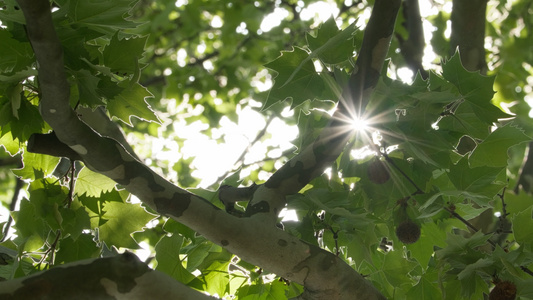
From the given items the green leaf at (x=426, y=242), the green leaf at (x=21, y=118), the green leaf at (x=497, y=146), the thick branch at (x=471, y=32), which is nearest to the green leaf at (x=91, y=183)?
the green leaf at (x=21, y=118)

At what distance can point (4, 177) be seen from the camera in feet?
22.4

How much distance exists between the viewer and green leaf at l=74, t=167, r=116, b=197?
1.66m

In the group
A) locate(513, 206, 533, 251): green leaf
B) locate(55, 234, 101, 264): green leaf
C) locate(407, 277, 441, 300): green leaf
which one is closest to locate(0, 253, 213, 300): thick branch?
locate(55, 234, 101, 264): green leaf

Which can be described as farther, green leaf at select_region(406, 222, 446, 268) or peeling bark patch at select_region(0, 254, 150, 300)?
green leaf at select_region(406, 222, 446, 268)

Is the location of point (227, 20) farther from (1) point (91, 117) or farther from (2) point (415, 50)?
(1) point (91, 117)

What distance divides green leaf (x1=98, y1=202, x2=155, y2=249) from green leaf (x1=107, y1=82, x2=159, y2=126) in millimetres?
311

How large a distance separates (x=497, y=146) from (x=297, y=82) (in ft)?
2.26

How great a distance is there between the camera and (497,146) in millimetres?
1629

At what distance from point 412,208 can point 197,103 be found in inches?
157

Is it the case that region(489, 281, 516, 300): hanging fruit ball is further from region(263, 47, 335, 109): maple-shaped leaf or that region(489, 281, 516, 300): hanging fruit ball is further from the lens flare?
region(263, 47, 335, 109): maple-shaped leaf

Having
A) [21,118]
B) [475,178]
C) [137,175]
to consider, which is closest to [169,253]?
[137,175]

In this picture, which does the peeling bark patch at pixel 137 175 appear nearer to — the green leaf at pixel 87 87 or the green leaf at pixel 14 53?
the green leaf at pixel 87 87

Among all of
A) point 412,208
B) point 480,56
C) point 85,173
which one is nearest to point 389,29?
point 412,208

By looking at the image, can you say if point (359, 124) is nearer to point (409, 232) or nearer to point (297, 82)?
point (297, 82)
